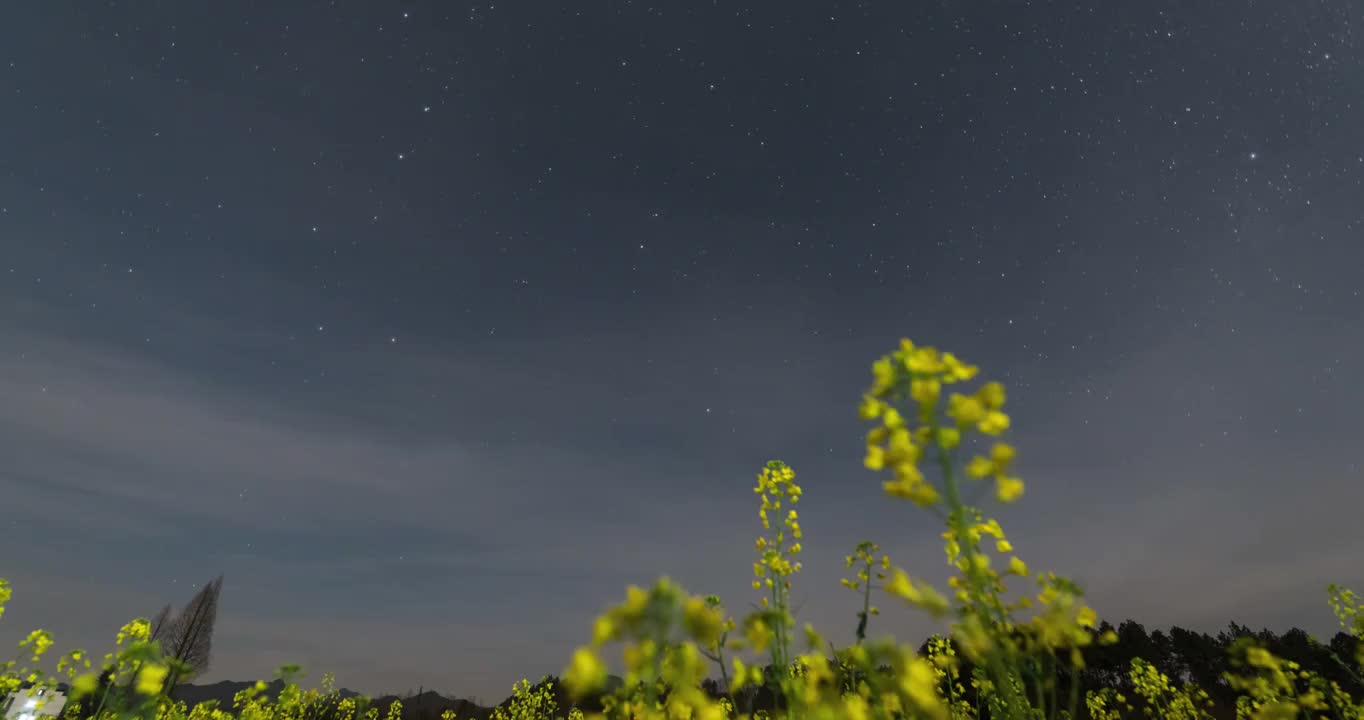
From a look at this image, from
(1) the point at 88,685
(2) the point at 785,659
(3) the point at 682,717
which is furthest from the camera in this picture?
(1) the point at 88,685

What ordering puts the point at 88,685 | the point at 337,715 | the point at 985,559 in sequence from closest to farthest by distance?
the point at 985,559, the point at 88,685, the point at 337,715

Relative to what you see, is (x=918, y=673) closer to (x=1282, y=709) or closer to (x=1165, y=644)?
(x=1282, y=709)

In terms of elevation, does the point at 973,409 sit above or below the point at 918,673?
above

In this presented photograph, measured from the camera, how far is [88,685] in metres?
6.07

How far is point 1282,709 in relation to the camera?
2830 mm

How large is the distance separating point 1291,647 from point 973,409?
63502 millimetres

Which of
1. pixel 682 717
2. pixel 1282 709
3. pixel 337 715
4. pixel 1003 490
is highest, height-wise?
pixel 1003 490

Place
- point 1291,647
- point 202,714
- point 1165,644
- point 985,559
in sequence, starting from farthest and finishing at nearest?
1. point 1165,644
2. point 1291,647
3. point 202,714
4. point 985,559

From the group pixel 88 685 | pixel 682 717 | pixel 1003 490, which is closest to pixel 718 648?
pixel 682 717

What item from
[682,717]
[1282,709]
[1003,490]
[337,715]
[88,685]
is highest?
[1003,490]

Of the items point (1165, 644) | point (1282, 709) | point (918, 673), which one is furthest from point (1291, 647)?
point (918, 673)

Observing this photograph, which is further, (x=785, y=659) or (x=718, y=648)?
(x=785, y=659)

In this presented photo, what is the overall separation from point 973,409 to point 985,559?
502mm

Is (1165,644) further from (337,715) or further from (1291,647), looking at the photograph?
(337,715)
